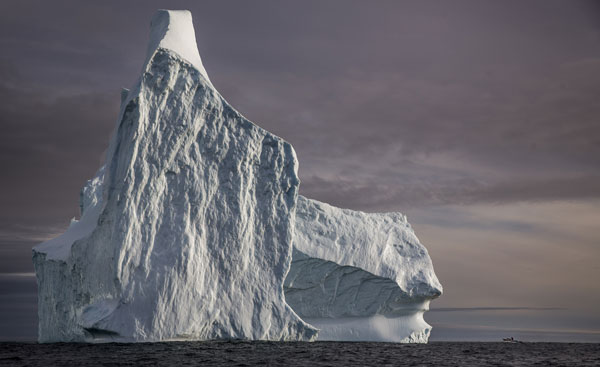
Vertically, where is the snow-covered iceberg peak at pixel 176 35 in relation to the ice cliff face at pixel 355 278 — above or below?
above

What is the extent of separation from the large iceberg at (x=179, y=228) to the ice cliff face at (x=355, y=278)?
3.84m

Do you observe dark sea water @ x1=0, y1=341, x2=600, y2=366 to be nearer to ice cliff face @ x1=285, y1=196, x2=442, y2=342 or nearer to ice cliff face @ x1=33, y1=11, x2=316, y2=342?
ice cliff face @ x1=33, y1=11, x2=316, y2=342

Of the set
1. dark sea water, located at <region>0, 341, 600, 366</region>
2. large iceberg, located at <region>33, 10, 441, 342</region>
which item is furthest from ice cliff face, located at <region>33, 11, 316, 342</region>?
dark sea water, located at <region>0, 341, 600, 366</region>

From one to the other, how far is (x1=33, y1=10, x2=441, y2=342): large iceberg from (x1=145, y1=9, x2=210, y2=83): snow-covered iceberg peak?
57 mm

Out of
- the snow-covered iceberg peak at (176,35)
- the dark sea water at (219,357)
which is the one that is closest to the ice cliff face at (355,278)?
the dark sea water at (219,357)

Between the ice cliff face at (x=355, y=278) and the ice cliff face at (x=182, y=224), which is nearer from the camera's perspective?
the ice cliff face at (x=182, y=224)

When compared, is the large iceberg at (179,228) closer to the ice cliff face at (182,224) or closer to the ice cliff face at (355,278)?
the ice cliff face at (182,224)

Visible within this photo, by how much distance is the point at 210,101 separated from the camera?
2089 cm

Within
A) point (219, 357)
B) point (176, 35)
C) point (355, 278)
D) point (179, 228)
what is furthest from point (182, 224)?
point (355, 278)

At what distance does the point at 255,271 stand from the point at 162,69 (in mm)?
A: 6970

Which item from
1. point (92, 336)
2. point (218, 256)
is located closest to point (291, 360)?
point (218, 256)

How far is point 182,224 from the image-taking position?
1947 centimetres

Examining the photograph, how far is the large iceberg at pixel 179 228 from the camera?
18.8 metres

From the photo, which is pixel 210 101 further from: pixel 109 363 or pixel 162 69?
pixel 109 363
